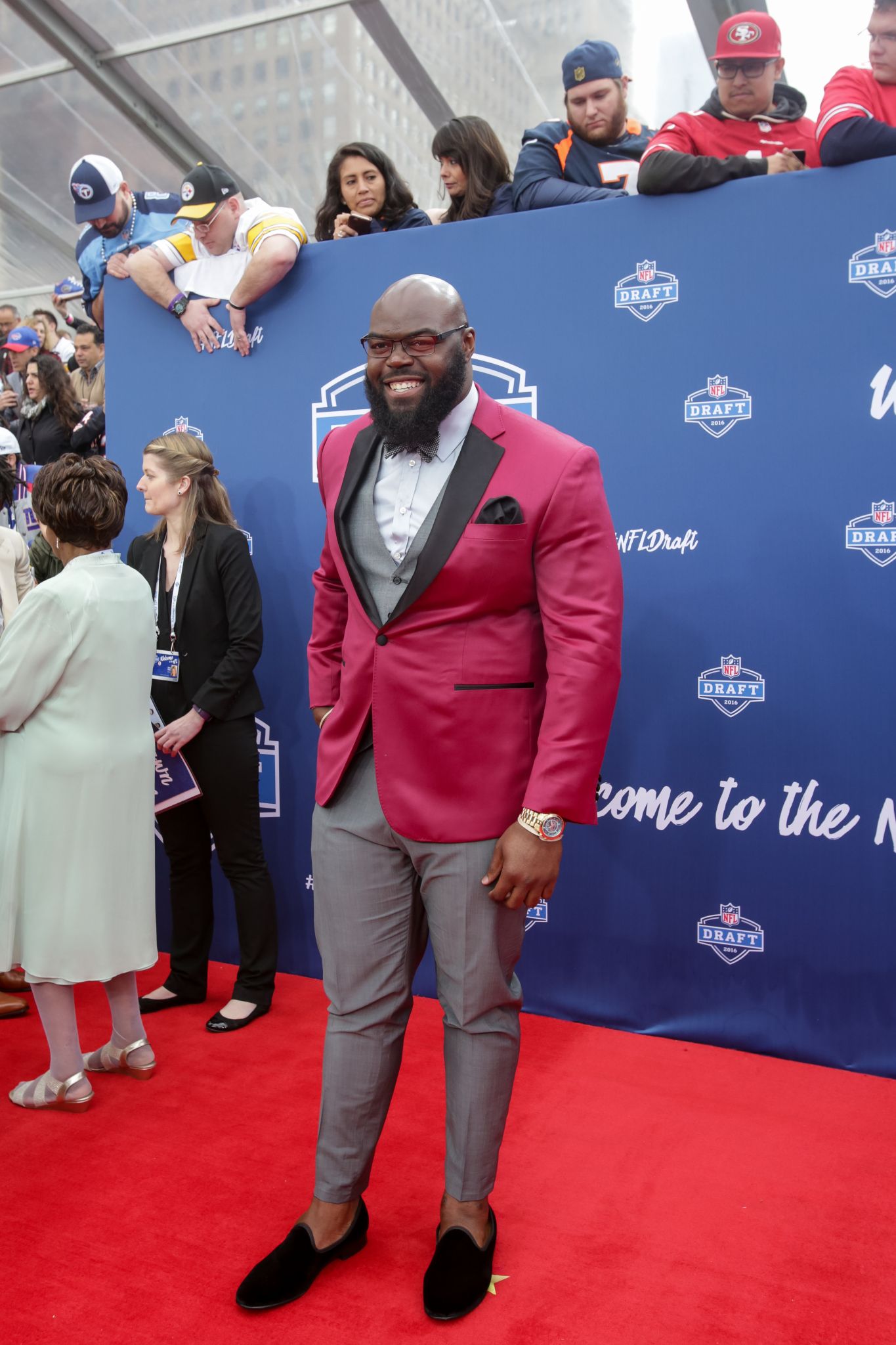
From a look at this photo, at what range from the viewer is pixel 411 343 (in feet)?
6.03

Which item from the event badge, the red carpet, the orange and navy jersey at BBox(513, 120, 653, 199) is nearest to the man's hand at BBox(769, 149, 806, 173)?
the orange and navy jersey at BBox(513, 120, 653, 199)

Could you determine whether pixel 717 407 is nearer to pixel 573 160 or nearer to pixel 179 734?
pixel 573 160

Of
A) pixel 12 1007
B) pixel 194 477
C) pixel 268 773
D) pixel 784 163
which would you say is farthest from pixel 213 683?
pixel 784 163

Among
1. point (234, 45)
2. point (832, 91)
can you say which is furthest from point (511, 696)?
point (234, 45)

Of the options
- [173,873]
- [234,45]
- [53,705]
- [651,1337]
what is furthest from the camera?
[234,45]

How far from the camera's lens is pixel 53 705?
2.61 m

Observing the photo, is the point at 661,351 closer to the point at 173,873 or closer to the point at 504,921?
the point at 504,921

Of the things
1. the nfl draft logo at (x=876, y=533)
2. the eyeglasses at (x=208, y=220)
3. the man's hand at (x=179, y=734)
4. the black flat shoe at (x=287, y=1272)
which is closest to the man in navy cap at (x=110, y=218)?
the eyeglasses at (x=208, y=220)

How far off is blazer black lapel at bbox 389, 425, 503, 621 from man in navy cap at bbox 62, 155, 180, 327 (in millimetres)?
2424

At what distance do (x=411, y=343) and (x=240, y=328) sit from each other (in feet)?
6.36

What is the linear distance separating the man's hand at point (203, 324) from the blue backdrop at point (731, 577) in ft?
1.92

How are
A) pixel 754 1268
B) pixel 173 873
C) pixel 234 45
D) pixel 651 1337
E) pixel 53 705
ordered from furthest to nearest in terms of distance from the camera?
1. pixel 234 45
2. pixel 173 873
3. pixel 53 705
4. pixel 754 1268
5. pixel 651 1337

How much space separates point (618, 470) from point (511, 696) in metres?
1.43

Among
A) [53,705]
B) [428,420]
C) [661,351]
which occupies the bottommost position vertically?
[53,705]
